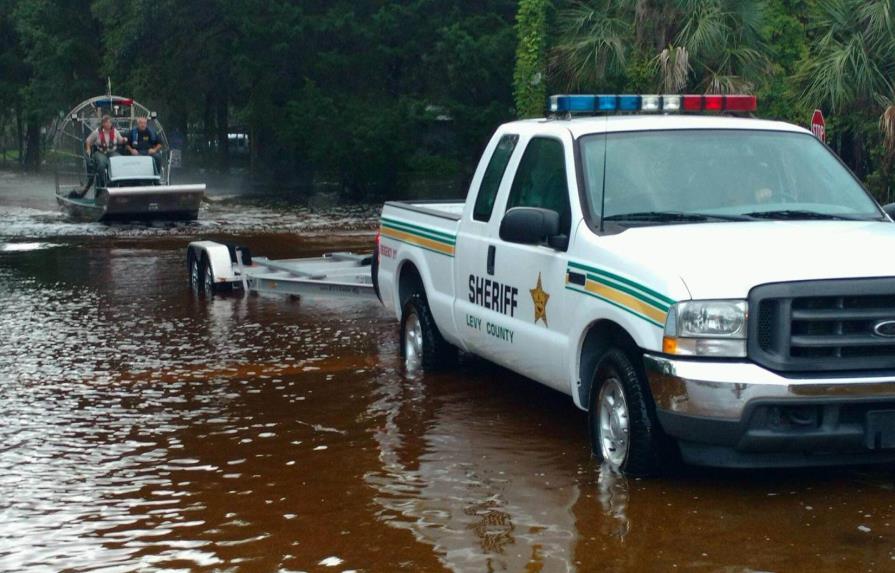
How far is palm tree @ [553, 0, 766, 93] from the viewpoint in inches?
1000

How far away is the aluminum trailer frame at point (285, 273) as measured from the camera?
1436cm

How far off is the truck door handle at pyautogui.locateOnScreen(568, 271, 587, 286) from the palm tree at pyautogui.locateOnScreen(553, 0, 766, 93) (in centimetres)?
1823

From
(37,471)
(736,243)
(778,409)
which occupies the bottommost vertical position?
(37,471)

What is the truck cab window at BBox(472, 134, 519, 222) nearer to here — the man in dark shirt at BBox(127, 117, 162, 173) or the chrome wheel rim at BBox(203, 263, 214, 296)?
the chrome wheel rim at BBox(203, 263, 214, 296)

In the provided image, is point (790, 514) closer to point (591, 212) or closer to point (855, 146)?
point (591, 212)

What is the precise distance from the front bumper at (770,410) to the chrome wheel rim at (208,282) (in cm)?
985

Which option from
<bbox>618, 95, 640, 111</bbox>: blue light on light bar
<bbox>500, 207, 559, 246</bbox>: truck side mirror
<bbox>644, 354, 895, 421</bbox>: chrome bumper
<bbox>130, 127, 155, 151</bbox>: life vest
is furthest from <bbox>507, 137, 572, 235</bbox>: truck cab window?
<bbox>130, 127, 155, 151</bbox>: life vest

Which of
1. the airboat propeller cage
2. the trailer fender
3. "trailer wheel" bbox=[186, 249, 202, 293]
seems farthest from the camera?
the airboat propeller cage

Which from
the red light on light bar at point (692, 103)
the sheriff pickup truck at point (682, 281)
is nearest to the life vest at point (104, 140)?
the sheriff pickup truck at point (682, 281)

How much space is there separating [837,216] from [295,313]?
24.8 ft

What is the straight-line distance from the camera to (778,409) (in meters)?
6.16

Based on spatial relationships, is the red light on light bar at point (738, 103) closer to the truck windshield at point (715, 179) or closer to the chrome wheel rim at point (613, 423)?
the truck windshield at point (715, 179)

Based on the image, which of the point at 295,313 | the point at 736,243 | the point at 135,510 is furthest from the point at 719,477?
the point at 295,313

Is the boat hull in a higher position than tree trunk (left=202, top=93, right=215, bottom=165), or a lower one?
lower
